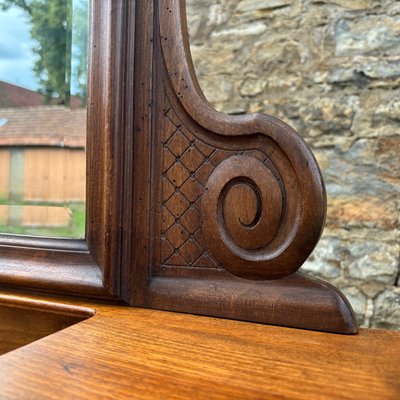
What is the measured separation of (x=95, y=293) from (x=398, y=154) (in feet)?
4.52

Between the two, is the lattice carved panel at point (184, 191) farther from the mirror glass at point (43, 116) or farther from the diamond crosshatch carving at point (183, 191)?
the mirror glass at point (43, 116)

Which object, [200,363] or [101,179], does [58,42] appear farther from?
[200,363]

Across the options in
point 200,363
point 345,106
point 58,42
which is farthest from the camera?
point 345,106

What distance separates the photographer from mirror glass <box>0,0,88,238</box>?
0.73 meters

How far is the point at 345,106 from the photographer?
5.70 ft

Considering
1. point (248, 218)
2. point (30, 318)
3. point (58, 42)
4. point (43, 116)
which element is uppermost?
point (58, 42)

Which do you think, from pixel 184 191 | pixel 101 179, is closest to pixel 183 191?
pixel 184 191

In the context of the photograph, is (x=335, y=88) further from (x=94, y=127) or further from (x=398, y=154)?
(x=94, y=127)

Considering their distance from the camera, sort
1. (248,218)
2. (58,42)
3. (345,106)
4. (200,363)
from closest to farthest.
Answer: (200,363)
(248,218)
(58,42)
(345,106)

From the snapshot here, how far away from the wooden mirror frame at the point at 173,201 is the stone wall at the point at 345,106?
49.3 inches

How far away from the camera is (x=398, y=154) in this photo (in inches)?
65.5

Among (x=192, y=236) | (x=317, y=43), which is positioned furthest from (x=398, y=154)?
(x=192, y=236)

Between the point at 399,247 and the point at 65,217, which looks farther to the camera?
the point at 399,247

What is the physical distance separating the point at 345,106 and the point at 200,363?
4.99 ft
